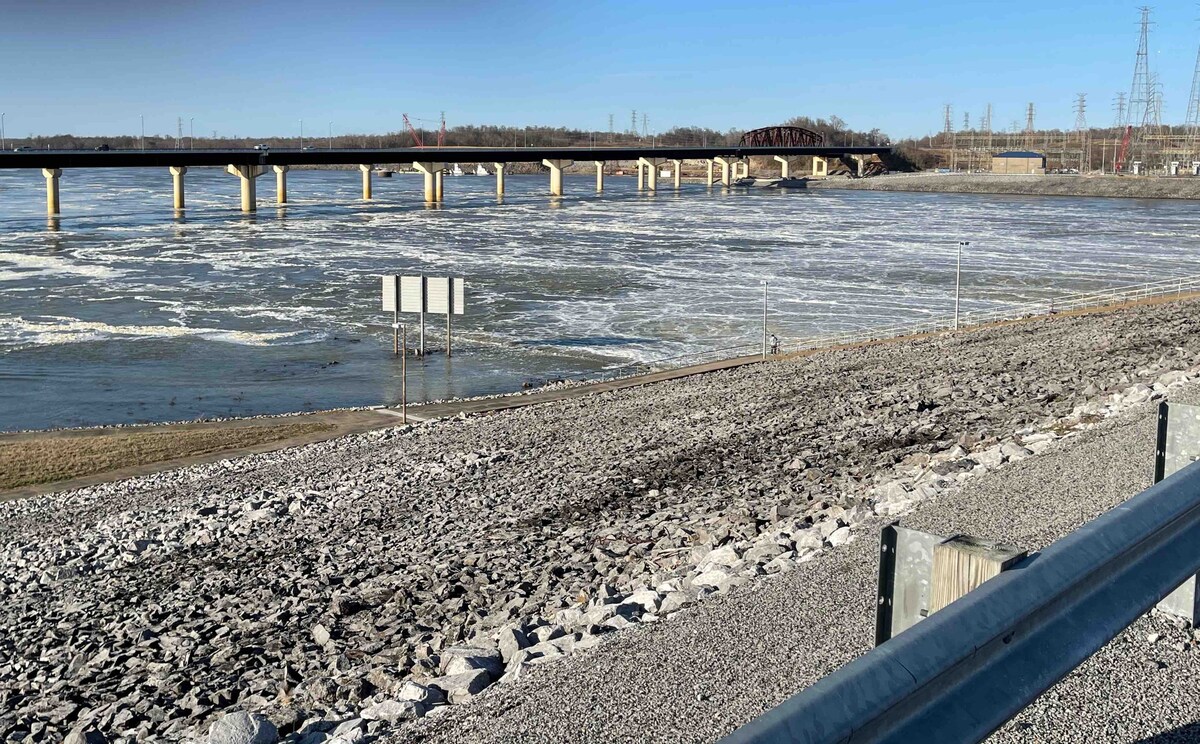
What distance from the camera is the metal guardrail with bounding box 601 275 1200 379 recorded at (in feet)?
96.3

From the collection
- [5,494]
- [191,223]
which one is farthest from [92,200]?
[5,494]

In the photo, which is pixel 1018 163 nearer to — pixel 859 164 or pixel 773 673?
pixel 859 164

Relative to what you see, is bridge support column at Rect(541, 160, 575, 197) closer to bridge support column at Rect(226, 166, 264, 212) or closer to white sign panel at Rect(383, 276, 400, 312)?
bridge support column at Rect(226, 166, 264, 212)

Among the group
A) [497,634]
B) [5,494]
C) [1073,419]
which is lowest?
[5,494]

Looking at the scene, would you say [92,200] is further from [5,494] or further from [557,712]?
[557,712]

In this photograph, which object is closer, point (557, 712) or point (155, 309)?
point (557, 712)

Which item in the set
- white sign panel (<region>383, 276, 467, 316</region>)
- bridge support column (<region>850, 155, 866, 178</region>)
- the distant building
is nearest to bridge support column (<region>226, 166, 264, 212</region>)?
white sign panel (<region>383, 276, 467, 316</region>)

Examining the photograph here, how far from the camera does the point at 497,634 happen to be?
882 centimetres

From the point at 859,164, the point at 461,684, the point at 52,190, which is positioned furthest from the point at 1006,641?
the point at 859,164

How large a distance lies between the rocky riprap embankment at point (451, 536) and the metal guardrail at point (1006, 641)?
14.1 feet

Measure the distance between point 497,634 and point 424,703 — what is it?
200 centimetres

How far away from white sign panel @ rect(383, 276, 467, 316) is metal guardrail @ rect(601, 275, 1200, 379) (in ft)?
12.5

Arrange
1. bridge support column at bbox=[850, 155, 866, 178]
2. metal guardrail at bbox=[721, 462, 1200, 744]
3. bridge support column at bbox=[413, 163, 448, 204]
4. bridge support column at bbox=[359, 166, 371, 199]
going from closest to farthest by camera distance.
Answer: metal guardrail at bbox=[721, 462, 1200, 744]
bridge support column at bbox=[413, 163, 448, 204]
bridge support column at bbox=[359, 166, 371, 199]
bridge support column at bbox=[850, 155, 866, 178]

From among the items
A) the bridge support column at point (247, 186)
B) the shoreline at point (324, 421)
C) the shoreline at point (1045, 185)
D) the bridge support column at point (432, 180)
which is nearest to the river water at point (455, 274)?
the bridge support column at point (247, 186)
